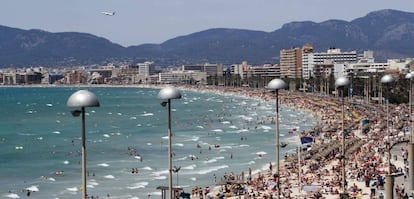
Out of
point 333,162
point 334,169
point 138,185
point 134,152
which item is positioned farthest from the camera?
point 134,152

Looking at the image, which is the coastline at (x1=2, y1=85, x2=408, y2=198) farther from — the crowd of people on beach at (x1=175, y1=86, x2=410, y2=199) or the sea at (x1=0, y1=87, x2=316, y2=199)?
the sea at (x1=0, y1=87, x2=316, y2=199)

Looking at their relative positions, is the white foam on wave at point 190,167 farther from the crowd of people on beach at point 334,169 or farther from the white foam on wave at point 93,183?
the white foam on wave at point 93,183

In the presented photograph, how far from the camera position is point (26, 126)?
92688 mm

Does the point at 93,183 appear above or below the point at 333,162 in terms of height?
below

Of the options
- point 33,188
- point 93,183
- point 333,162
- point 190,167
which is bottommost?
point 33,188

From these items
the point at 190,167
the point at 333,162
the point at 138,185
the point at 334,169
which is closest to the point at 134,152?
the point at 190,167

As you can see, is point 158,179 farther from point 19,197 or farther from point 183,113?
point 183,113

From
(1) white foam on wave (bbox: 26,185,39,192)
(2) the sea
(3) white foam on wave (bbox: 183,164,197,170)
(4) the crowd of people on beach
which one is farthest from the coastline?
(1) white foam on wave (bbox: 26,185,39,192)

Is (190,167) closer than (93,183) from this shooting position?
No

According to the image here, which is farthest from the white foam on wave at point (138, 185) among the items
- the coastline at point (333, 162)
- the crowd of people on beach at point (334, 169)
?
the coastline at point (333, 162)

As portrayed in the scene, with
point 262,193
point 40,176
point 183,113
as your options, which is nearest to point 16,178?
point 40,176

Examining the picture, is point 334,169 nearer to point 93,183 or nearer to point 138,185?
point 138,185

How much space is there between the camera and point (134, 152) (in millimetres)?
55906

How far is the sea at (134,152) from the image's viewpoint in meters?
40.9
